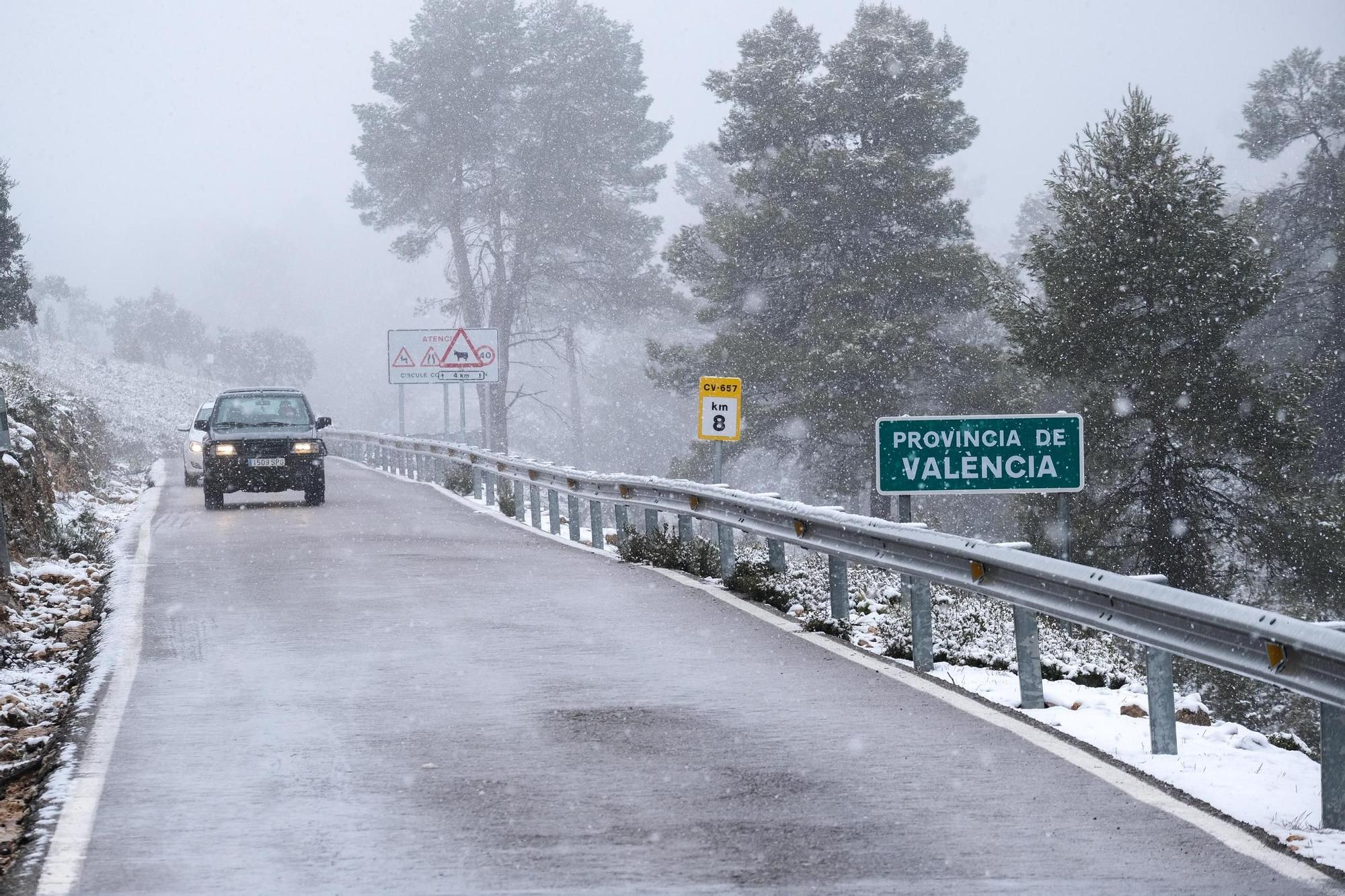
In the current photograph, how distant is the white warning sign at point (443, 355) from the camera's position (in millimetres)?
42625

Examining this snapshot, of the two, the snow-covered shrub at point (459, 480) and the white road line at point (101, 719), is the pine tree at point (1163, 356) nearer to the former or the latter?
the snow-covered shrub at point (459, 480)

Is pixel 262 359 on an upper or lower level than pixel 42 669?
upper

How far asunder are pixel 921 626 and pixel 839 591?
6.43 ft

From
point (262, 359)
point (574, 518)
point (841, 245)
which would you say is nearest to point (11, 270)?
point (841, 245)

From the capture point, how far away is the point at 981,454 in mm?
10547

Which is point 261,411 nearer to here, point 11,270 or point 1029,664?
point 1029,664

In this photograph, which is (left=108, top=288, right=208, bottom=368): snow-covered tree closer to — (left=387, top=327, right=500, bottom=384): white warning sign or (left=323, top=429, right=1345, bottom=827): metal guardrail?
(left=387, top=327, right=500, bottom=384): white warning sign

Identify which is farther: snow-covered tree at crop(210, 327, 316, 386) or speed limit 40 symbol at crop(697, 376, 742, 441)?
snow-covered tree at crop(210, 327, 316, 386)

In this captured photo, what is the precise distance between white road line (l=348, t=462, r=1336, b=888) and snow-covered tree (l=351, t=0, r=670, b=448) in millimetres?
46610

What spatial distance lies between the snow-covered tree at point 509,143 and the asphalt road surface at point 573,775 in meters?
46.7

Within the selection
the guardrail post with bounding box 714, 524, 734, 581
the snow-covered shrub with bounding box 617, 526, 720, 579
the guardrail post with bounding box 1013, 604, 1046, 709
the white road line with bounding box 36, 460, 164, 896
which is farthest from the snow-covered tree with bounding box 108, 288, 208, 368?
the guardrail post with bounding box 1013, 604, 1046, 709

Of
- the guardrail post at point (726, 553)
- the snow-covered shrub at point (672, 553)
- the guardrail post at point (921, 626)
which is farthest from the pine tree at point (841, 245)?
the guardrail post at point (921, 626)

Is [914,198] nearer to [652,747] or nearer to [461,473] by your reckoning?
[461,473]

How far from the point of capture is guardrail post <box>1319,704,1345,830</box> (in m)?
5.91
